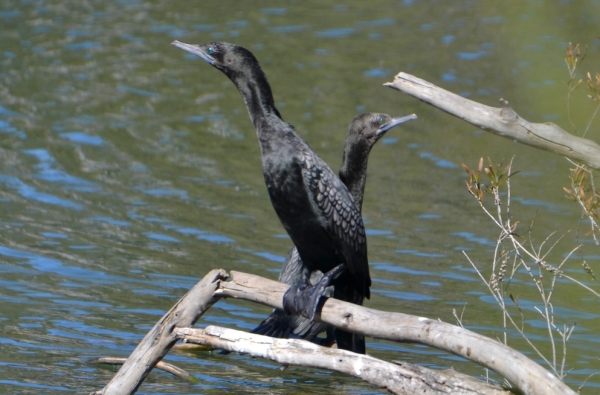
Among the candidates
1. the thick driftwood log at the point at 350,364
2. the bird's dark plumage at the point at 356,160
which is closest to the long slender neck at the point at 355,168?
the bird's dark plumage at the point at 356,160

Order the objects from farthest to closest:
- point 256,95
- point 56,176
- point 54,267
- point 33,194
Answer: point 56,176 → point 33,194 → point 54,267 → point 256,95

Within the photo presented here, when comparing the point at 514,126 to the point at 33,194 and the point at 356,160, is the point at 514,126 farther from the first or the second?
the point at 33,194

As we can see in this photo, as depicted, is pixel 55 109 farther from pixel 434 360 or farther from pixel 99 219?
pixel 434 360

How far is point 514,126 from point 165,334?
5.32ft

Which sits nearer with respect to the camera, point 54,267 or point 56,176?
point 54,267

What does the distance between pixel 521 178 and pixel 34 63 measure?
25.6 ft

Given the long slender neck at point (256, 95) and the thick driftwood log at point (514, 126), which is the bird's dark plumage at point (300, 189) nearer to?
the long slender neck at point (256, 95)

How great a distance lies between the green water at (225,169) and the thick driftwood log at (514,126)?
8.1 inches

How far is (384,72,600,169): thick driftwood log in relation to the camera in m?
3.21

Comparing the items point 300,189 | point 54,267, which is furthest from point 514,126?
point 54,267

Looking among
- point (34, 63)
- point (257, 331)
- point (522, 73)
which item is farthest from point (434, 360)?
point (34, 63)

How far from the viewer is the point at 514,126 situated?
10.8 ft

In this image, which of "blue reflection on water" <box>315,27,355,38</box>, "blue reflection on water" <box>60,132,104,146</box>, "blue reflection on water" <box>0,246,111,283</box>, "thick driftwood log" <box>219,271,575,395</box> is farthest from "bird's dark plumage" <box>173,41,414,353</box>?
"blue reflection on water" <box>315,27,355,38</box>

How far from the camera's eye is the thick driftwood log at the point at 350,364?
3.23 meters
